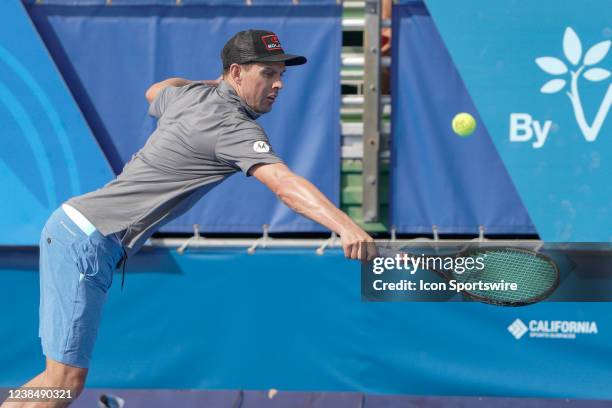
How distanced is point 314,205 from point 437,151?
7.08 feet

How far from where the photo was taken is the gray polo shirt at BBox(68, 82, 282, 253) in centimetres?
414

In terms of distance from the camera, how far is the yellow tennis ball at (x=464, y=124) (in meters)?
5.63

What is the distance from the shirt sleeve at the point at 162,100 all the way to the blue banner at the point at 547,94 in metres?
1.69

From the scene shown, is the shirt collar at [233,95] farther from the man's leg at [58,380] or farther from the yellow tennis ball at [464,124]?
the yellow tennis ball at [464,124]

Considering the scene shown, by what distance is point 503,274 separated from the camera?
14.8 feet

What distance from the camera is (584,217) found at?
562cm

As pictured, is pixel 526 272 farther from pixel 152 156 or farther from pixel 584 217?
pixel 152 156

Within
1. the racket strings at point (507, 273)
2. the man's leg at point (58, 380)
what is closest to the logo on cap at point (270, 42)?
the racket strings at point (507, 273)

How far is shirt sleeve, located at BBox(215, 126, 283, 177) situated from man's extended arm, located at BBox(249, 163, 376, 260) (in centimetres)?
3

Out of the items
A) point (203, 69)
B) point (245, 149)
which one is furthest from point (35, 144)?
point (245, 149)

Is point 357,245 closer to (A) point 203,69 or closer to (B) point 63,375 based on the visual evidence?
(B) point 63,375

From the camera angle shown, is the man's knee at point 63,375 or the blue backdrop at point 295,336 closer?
the man's knee at point 63,375

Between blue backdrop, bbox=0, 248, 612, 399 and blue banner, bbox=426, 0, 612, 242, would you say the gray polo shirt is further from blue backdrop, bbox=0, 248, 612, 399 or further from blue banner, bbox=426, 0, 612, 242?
blue banner, bbox=426, 0, 612, 242

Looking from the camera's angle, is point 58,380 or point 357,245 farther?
point 58,380
